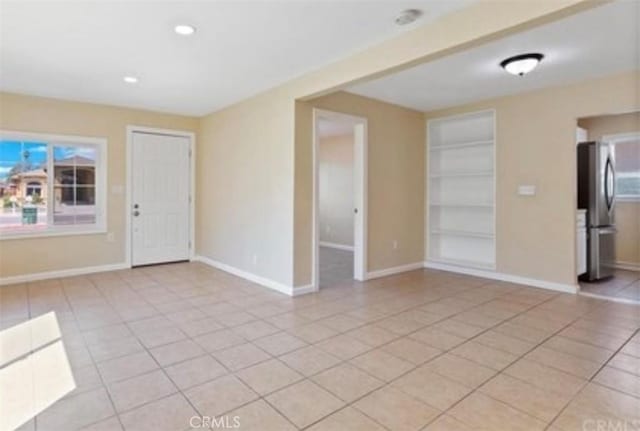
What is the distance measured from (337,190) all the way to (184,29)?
5676mm

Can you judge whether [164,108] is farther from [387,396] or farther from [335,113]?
[387,396]

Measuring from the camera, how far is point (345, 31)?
2990mm

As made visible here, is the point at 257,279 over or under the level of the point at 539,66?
under

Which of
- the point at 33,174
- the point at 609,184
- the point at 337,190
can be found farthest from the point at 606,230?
the point at 33,174

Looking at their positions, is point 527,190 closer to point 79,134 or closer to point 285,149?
point 285,149

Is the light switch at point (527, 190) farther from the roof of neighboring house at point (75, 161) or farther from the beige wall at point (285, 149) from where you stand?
the roof of neighboring house at point (75, 161)

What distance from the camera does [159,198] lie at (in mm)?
6031

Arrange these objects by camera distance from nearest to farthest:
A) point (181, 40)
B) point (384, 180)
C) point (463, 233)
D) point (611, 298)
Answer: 1. point (181, 40)
2. point (611, 298)
3. point (384, 180)
4. point (463, 233)

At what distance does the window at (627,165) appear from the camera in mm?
5664

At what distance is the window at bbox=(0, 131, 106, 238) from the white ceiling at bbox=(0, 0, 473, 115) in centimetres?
79

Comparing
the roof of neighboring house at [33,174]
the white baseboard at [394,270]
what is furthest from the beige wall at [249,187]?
the roof of neighboring house at [33,174]

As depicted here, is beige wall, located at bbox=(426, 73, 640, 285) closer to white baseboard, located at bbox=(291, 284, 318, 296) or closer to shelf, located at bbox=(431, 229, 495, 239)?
shelf, located at bbox=(431, 229, 495, 239)

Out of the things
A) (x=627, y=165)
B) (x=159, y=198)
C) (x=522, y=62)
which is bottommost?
(x=159, y=198)

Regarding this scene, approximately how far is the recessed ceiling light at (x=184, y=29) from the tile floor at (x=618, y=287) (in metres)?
5.07
